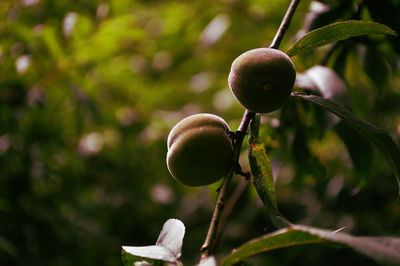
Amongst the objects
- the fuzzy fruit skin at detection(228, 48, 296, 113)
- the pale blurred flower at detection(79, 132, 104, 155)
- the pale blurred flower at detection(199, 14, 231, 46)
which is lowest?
the pale blurred flower at detection(79, 132, 104, 155)

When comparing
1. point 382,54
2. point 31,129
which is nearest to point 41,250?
point 31,129

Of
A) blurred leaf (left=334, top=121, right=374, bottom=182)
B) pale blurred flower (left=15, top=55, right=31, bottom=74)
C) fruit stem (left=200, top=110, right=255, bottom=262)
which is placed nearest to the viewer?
fruit stem (left=200, top=110, right=255, bottom=262)

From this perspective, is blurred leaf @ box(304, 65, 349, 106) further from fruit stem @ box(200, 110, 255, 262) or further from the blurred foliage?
fruit stem @ box(200, 110, 255, 262)

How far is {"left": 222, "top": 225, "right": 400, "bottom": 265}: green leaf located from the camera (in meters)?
0.48

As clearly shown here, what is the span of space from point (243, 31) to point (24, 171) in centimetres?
170

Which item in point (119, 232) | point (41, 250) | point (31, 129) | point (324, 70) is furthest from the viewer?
point (119, 232)

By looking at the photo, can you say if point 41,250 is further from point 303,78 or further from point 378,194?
point 378,194

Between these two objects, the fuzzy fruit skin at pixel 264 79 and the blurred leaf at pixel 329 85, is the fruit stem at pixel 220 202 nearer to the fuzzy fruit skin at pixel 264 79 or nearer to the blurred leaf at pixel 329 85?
the fuzzy fruit skin at pixel 264 79

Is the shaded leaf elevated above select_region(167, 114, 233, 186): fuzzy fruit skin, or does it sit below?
below

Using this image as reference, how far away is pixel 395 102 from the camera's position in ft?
7.49

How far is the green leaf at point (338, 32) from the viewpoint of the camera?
753 millimetres

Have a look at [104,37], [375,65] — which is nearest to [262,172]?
[375,65]

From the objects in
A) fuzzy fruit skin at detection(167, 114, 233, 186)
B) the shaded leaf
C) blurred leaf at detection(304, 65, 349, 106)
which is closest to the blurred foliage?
the shaded leaf

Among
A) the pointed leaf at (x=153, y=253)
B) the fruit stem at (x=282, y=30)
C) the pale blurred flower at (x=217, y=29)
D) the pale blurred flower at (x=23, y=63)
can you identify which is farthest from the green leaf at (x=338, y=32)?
the pale blurred flower at (x=217, y=29)
